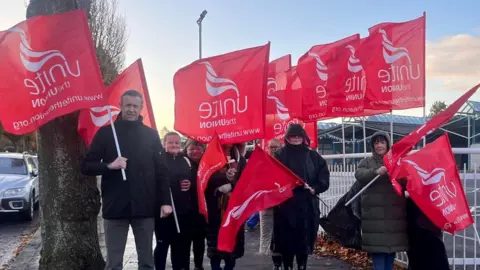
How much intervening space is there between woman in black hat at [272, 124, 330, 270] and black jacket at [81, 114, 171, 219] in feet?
5.18

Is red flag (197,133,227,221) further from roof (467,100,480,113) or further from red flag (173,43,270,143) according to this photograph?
roof (467,100,480,113)

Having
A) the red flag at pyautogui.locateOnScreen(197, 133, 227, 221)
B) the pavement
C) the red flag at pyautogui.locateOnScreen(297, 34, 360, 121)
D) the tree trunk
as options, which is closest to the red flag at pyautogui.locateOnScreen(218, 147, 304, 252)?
the red flag at pyautogui.locateOnScreen(197, 133, 227, 221)

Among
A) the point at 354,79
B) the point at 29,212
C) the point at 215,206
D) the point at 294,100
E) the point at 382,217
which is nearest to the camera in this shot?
the point at 382,217

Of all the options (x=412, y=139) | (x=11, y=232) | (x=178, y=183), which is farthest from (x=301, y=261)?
(x=11, y=232)

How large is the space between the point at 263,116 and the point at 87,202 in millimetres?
2136

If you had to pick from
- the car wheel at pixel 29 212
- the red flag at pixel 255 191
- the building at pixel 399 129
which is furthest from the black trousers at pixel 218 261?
the building at pixel 399 129

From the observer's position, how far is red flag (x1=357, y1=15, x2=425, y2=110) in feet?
26.5

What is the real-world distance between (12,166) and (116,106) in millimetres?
9063

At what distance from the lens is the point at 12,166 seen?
46.5 feet

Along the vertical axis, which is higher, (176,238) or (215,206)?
(215,206)

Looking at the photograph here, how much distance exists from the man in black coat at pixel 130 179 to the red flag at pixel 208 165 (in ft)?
2.92

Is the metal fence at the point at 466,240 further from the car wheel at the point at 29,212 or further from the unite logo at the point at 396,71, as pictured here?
the car wheel at the point at 29,212

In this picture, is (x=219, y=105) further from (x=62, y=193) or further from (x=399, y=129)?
(x=399, y=129)

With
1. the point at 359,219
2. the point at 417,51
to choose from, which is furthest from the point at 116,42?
the point at 359,219
